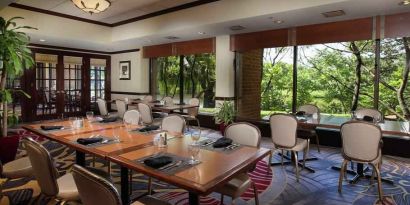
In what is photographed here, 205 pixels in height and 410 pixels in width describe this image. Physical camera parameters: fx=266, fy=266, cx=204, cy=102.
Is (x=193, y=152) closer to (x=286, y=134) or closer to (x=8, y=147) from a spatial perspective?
(x=286, y=134)

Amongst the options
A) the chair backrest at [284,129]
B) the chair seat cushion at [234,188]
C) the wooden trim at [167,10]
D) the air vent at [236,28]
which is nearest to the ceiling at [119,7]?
the wooden trim at [167,10]

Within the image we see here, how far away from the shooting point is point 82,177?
4.67ft

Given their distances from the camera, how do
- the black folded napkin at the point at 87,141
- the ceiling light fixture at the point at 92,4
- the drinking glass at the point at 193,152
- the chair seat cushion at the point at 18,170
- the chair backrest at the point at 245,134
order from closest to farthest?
the drinking glass at the point at 193,152, the black folded napkin at the point at 87,141, the chair seat cushion at the point at 18,170, the chair backrest at the point at 245,134, the ceiling light fixture at the point at 92,4

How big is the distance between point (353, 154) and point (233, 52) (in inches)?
158

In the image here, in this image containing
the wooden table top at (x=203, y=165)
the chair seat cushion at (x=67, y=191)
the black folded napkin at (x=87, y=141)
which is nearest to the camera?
the wooden table top at (x=203, y=165)

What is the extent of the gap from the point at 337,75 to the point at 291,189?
3241mm

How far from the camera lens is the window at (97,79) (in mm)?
9086

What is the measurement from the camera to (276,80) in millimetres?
6152

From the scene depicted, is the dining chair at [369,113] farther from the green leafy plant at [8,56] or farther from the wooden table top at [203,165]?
the green leafy plant at [8,56]

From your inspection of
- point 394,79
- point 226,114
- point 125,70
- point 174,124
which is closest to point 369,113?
point 394,79

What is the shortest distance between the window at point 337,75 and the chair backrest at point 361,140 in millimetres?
2498

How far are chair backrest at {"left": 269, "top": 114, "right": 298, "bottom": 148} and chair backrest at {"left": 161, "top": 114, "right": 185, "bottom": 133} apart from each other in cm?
127

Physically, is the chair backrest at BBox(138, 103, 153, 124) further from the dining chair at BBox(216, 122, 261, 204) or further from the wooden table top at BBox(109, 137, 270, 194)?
the wooden table top at BBox(109, 137, 270, 194)

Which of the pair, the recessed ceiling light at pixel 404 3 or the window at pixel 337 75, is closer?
the recessed ceiling light at pixel 404 3
